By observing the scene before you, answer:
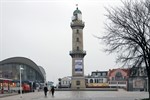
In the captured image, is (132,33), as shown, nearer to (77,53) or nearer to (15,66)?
(77,53)

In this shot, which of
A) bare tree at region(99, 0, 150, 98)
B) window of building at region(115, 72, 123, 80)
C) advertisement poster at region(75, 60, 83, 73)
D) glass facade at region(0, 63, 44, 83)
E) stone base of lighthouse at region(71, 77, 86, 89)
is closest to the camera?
bare tree at region(99, 0, 150, 98)

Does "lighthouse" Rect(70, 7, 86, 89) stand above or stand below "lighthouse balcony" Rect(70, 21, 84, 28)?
below

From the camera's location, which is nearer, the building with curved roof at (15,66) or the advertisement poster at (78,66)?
the advertisement poster at (78,66)

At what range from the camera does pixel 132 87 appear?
89.5 meters

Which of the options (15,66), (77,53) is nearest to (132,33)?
(77,53)

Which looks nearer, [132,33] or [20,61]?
[132,33]

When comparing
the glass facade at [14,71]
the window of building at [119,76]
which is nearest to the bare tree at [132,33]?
the glass facade at [14,71]

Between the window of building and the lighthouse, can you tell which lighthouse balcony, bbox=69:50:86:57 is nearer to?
the lighthouse

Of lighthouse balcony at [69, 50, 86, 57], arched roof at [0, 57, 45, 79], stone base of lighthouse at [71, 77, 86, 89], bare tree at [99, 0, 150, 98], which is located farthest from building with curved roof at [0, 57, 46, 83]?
bare tree at [99, 0, 150, 98]

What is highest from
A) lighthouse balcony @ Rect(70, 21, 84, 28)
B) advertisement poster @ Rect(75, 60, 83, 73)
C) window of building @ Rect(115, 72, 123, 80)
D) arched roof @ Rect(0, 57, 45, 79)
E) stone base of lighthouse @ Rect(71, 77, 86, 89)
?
lighthouse balcony @ Rect(70, 21, 84, 28)

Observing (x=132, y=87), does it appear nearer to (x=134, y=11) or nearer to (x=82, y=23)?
(x=82, y=23)

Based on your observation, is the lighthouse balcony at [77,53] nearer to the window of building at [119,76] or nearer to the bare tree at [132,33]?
the window of building at [119,76]

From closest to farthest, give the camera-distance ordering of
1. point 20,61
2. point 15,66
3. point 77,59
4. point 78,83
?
point 78,83 < point 77,59 < point 15,66 < point 20,61

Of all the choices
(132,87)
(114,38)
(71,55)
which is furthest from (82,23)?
(114,38)
